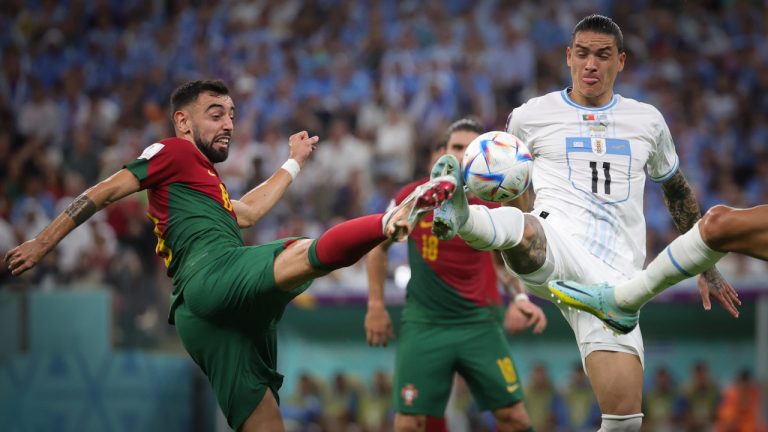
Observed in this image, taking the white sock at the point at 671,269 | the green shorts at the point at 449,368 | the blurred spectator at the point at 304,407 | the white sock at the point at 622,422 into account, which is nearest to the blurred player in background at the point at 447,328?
the green shorts at the point at 449,368

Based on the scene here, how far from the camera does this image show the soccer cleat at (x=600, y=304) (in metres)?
5.57

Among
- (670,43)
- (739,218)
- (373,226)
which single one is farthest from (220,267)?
(670,43)

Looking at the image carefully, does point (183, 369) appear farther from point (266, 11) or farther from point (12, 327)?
point (266, 11)

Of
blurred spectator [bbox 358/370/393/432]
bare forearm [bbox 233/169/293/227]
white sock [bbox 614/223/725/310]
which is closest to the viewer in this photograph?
white sock [bbox 614/223/725/310]

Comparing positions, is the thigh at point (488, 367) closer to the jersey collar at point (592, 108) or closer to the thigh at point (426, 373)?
the thigh at point (426, 373)

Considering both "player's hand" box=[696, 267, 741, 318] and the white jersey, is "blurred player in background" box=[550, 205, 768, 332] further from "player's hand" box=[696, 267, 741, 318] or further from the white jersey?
"player's hand" box=[696, 267, 741, 318]

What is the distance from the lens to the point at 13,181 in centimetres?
1557

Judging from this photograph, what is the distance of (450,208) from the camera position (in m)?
5.26

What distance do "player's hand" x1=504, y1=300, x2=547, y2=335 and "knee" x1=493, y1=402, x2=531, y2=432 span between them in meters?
0.61

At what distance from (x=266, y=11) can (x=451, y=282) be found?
A: 11746 mm

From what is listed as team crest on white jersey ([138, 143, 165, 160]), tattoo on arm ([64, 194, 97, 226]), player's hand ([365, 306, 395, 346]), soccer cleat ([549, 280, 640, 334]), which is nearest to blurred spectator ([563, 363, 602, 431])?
player's hand ([365, 306, 395, 346])

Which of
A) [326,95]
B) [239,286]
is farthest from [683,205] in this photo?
[326,95]

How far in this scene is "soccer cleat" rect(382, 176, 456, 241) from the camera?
507cm

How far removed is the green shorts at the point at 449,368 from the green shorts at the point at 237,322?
63.4 inches
